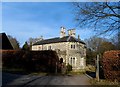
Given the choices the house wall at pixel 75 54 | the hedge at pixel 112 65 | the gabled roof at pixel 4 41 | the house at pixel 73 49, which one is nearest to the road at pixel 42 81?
the hedge at pixel 112 65

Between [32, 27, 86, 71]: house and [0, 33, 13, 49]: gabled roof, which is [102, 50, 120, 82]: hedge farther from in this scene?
[32, 27, 86, 71]: house

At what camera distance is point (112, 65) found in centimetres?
2453

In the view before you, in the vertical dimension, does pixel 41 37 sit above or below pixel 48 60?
above

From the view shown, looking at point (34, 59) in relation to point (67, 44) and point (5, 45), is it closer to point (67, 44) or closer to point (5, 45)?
point (5, 45)

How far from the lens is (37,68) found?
41812 millimetres

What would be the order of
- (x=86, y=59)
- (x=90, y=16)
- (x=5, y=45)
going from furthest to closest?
(x=86, y=59)
(x=5, y=45)
(x=90, y=16)

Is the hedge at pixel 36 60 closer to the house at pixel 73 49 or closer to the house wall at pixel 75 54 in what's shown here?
the house at pixel 73 49

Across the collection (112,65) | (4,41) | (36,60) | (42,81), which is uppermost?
(4,41)

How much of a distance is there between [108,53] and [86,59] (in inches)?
1746

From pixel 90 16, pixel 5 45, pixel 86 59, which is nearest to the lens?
pixel 90 16

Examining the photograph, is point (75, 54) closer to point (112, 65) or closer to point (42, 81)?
point (112, 65)

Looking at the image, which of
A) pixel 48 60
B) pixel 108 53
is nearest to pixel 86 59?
pixel 48 60

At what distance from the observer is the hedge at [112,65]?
23859 millimetres

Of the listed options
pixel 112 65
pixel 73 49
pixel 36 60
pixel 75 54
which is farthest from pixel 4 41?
pixel 112 65
